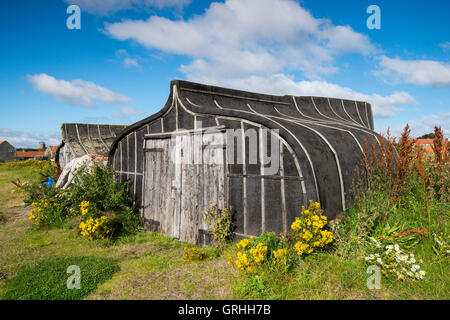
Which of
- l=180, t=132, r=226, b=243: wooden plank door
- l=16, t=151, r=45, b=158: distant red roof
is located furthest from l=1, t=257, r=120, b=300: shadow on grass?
l=16, t=151, r=45, b=158: distant red roof

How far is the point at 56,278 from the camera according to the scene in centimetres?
470

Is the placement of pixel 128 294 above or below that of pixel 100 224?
below

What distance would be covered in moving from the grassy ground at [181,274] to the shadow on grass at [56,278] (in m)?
0.03

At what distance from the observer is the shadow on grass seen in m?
4.22

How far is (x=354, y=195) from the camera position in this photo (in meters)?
5.33

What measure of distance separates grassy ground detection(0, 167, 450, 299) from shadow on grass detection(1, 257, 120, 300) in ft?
0.11

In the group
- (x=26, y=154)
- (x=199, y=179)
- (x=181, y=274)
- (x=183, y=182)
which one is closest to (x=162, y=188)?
(x=183, y=182)

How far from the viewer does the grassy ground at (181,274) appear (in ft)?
12.3

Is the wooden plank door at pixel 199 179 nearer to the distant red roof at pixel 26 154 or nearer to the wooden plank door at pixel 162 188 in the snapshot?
the wooden plank door at pixel 162 188

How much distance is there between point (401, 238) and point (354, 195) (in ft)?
3.73

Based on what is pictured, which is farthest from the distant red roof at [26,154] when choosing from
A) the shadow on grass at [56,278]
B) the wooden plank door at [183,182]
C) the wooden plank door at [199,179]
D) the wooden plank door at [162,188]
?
the wooden plank door at [199,179]

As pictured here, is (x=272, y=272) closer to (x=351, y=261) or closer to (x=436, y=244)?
(x=351, y=261)

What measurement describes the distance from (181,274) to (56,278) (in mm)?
2119
